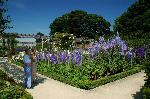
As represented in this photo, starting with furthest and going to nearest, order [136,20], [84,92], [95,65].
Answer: [136,20]
[95,65]
[84,92]

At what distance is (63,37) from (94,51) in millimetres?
7901

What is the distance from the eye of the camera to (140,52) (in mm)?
13000

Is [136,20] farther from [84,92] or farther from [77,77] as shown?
[84,92]

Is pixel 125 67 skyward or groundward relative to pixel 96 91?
skyward

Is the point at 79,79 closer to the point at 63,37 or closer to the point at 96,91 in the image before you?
the point at 96,91

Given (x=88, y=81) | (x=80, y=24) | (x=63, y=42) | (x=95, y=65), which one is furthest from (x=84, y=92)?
(x=80, y=24)

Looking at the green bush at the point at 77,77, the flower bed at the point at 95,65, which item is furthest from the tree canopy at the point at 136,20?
the green bush at the point at 77,77

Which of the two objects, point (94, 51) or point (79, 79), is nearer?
point (79, 79)

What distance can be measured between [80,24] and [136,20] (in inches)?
856

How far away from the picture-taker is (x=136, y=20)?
34.2 m

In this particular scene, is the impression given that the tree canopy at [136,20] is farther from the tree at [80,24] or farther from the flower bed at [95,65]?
the flower bed at [95,65]

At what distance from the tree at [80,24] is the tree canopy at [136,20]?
15.6 m

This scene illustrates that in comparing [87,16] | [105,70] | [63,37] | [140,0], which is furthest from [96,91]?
[87,16]

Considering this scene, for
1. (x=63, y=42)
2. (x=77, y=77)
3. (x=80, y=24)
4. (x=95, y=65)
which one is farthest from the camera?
(x=80, y=24)
